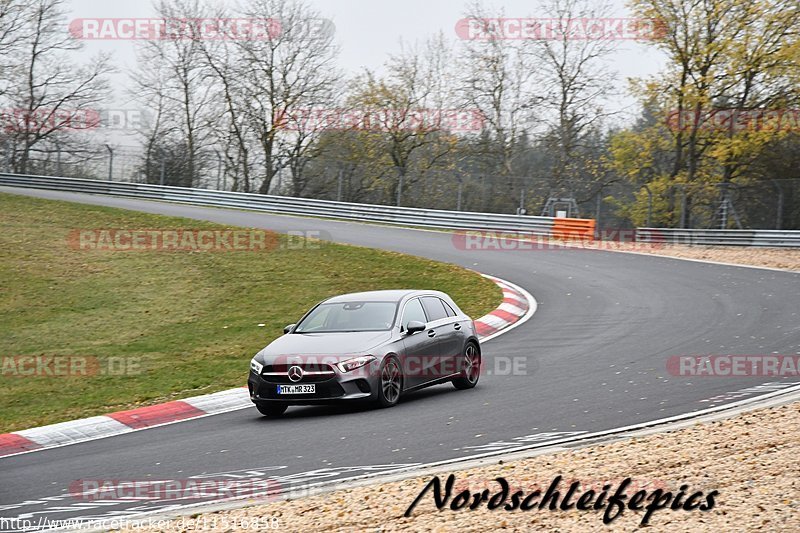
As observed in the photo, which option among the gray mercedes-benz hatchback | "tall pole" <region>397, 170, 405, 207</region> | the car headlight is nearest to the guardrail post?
"tall pole" <region>397, 170, 405, 207</region>

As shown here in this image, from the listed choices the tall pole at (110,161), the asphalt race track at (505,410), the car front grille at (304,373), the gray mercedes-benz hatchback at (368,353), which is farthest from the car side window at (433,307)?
the tall pole at (110,161)

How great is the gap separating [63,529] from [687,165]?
127 ft

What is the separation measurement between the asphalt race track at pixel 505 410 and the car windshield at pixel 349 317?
104 centimetres

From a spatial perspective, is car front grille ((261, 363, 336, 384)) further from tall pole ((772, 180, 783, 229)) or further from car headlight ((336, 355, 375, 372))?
tall pole ((772, 180, 783, 229))

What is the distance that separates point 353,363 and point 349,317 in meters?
1.34

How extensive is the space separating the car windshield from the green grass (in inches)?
82.3

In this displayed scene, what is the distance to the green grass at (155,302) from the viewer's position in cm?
1445

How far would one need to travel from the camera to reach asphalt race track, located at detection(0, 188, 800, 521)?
883cm

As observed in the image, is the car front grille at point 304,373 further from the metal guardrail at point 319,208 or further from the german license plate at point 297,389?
the metal guardrail at point 319,208

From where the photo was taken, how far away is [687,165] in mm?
42312

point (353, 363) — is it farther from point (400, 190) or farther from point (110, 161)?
point (110, 161)

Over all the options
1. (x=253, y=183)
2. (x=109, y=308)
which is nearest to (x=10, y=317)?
(x=109, y=308)

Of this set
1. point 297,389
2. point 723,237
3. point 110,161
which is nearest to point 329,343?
point 297,389

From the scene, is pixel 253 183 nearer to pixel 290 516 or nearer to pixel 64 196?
pixel 64 196
